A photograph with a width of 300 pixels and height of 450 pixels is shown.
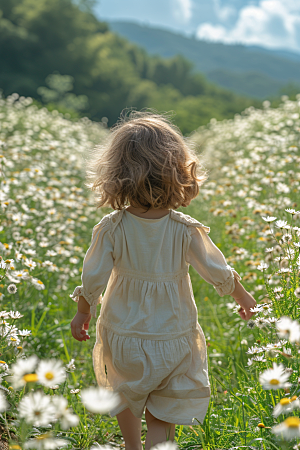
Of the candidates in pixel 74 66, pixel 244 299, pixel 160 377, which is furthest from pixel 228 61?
pixel 160 377

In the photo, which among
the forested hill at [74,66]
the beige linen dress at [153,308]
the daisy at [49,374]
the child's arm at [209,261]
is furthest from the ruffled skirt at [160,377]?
the forested hill at [74,66]

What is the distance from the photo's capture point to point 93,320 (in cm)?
279

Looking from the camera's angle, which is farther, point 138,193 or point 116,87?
point 116,87

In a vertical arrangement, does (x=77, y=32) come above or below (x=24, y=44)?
above

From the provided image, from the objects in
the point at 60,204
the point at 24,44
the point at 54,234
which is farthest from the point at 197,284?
the point at 24,44

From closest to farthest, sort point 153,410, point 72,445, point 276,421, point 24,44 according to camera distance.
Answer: point 276,421 < point 153,410 < point 72,445 < point 24,44

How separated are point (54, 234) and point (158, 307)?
6.96 ft

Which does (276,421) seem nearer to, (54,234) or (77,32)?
(54,234)

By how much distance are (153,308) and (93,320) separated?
1.17 m

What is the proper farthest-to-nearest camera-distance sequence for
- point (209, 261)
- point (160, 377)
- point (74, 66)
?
point (74, 66) → point (209, 261) → point (160, 377)

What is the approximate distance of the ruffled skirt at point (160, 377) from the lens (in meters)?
1.67

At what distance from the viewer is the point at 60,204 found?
446 centimetres

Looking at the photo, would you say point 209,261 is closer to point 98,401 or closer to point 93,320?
point 98,401

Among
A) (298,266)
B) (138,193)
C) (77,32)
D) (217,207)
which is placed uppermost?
(77,32)
